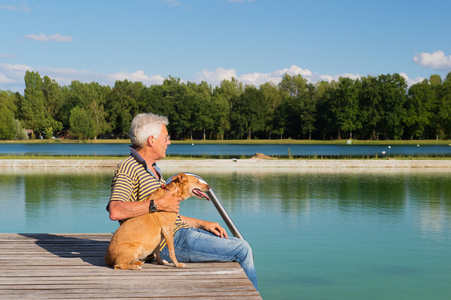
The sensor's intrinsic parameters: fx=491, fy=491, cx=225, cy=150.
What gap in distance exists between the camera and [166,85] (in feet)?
346

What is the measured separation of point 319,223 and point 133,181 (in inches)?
343

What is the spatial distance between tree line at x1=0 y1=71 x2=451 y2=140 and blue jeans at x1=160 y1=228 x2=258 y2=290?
85219 mm

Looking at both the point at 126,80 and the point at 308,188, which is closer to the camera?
the point at 308,188

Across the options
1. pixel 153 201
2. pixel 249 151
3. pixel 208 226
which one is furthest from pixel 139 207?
pixel 249 151

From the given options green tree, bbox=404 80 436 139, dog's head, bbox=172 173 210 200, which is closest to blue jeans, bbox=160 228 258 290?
dog's head, bbox=172 173 210 200

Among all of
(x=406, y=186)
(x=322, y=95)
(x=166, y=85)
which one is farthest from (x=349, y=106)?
(x=406, y=186)

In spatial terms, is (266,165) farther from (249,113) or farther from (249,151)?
(249,113)

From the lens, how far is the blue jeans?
14.1ft

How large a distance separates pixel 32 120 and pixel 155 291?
96216 millimetres

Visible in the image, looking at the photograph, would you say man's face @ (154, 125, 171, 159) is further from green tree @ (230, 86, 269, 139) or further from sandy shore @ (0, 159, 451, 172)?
green tree @ (230, 86, 269, 139)

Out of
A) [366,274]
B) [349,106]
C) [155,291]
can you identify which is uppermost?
[349,106]

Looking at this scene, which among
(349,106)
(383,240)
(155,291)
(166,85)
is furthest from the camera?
(166,85)

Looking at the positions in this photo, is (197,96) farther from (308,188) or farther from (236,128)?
(308,188)

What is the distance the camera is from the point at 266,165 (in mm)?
28203
